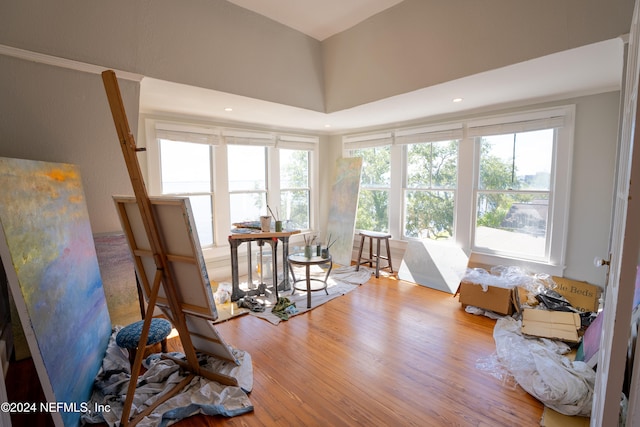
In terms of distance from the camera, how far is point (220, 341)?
86.6 inches

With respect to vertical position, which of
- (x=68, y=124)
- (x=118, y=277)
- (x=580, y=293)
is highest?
(x=68, y=124)

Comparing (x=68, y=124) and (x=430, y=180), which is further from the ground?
(x=68, y=124)

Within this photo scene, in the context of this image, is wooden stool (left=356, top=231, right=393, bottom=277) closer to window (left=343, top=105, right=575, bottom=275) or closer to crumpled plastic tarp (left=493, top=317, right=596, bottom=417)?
window (left=343, top=105, right=575, bottom=275)

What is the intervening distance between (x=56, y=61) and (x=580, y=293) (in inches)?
198

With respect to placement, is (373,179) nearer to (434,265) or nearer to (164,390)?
(434,265)

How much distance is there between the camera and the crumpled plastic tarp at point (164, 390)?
183 cm

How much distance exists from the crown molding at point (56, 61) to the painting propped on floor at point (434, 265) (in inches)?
154

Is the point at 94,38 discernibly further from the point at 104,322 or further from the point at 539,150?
the point at 539,150

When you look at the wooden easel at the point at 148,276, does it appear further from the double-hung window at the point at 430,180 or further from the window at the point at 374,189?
the window at the point at 374,189

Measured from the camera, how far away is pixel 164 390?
203cm

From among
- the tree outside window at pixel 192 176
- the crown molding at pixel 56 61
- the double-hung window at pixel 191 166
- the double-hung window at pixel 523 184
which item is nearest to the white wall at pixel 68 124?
the crown molding at pixel 56 61

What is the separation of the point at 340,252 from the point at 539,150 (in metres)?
3.10

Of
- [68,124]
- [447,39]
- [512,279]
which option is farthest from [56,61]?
[512,279]

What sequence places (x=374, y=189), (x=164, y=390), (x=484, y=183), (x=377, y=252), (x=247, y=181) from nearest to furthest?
(x=164, y=390) < (x=484, y=183) < (x=377, y=252) < (x=247, y=181) < (x=374, y=189)
